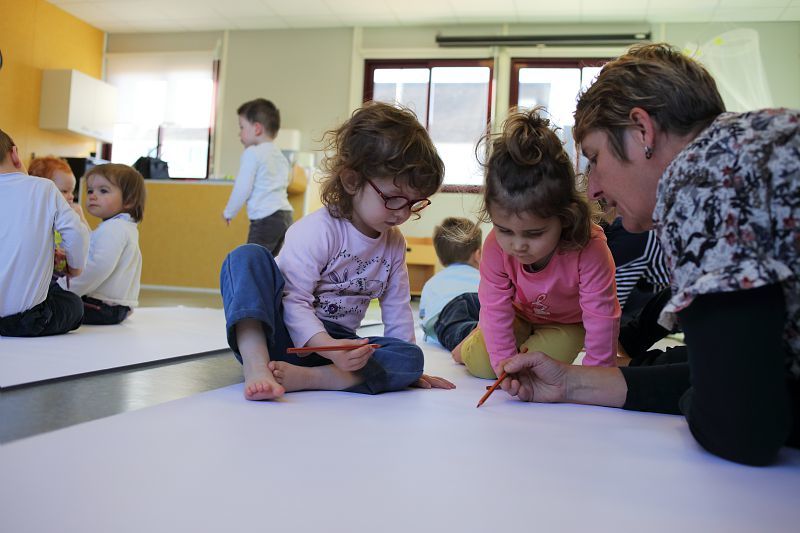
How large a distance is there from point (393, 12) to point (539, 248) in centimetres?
523

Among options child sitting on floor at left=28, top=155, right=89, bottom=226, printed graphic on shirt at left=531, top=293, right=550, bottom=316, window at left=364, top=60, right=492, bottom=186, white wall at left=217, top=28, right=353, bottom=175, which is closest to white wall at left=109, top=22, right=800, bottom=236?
white wall at left=217, top=28, right=353, bottom=175

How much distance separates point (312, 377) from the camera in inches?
48.5

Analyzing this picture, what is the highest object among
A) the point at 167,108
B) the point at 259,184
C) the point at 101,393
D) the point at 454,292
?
the point at 167,108

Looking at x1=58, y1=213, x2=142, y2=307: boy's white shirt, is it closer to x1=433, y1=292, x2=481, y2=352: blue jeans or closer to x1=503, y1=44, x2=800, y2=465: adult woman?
x1=433, y1=292, x2=481, y2=352: blue jeans

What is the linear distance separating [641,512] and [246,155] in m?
3.31

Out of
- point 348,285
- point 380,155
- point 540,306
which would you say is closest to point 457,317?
point 540,306

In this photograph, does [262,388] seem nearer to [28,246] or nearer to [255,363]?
[255,363]

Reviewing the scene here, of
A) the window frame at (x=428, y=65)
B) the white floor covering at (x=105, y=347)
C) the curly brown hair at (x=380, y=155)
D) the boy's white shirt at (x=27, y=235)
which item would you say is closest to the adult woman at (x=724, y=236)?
the curly brown hair at (x=380, y=155)

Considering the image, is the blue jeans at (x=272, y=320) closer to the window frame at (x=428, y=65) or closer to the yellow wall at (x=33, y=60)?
the window frame at (x=428, y=65)

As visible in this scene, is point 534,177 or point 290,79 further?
point 290,79

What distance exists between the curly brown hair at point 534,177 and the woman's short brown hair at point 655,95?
269 mm

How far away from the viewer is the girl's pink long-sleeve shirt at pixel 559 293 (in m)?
1.33

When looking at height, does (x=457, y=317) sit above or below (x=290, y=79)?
below

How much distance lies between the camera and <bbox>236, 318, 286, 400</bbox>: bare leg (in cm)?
112
